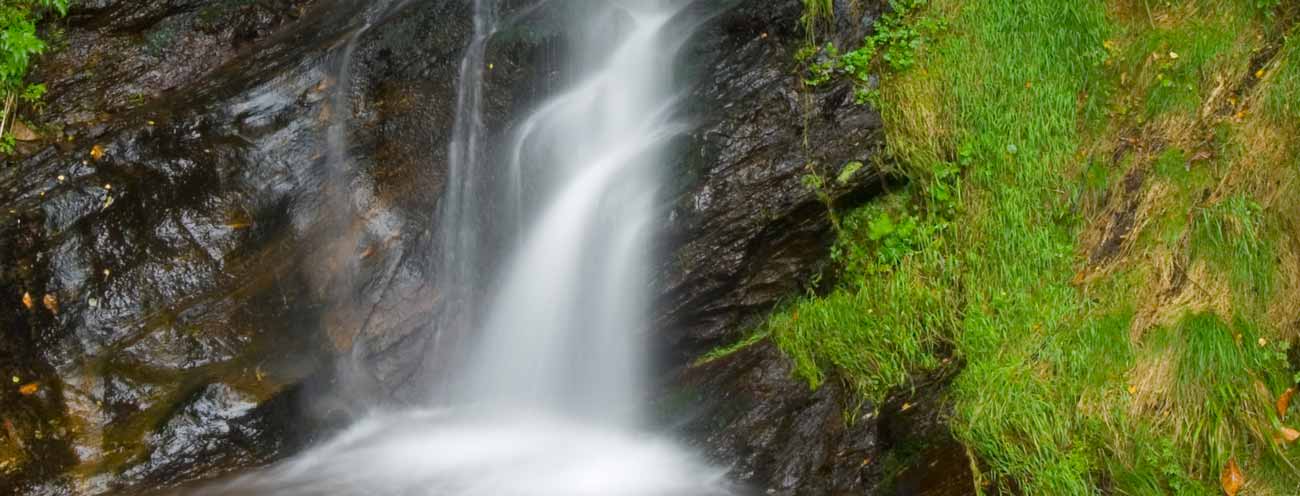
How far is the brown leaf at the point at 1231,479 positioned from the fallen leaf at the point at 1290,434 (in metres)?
0.22

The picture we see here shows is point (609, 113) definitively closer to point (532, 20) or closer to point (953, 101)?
point (532, 20)

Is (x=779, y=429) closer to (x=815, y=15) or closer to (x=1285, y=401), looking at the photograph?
(x=1285, y=401)

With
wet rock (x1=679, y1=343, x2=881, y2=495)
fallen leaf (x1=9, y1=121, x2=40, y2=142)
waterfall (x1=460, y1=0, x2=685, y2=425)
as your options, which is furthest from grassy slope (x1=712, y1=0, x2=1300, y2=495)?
fallen leaf (x1=9, y1=121, x2=40, y2=142)

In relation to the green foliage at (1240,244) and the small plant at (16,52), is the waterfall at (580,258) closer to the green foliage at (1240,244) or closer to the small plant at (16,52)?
the green foliage at (1240,244)

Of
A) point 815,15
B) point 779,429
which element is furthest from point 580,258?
point 815,15

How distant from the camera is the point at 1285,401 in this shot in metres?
3.70

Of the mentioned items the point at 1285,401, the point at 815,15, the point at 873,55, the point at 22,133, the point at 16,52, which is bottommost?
the point at 1285,401

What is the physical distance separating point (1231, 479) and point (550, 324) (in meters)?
3.41

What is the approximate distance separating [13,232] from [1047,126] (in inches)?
222

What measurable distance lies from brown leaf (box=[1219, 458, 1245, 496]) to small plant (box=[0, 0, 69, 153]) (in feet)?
21.8

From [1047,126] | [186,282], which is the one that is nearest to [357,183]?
[186,282]

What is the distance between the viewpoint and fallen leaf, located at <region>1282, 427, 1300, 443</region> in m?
3.59

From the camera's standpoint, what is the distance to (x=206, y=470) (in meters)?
4.52

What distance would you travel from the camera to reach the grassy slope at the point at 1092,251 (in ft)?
12.5
